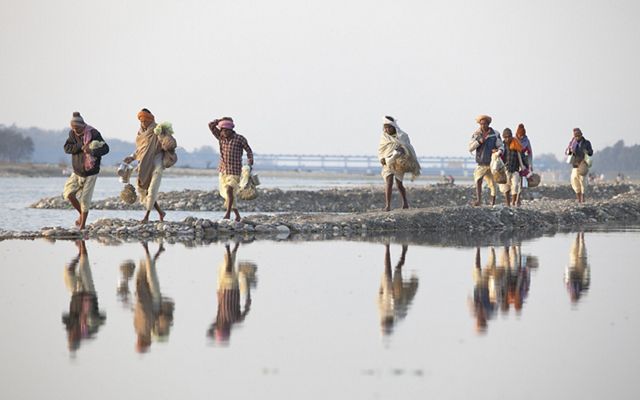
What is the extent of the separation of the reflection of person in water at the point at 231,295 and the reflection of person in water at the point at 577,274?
3168mm

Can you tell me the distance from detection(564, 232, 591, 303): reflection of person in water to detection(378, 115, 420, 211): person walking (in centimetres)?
487

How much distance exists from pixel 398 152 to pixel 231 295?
450 inches

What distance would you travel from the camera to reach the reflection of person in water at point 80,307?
9156mm

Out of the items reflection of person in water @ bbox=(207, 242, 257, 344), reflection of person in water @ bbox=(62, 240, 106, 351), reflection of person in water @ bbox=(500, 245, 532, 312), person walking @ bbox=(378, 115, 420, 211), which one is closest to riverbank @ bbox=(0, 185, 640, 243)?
person walking @ bbox=(378, 115, 420, 211)

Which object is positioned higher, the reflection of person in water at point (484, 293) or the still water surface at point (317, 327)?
the reflection of person in water at point (484, 293)

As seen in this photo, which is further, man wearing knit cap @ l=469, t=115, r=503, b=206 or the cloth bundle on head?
man wearing knit cap @ l=469, t=115, r=503, b=206

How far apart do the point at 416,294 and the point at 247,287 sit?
177cm

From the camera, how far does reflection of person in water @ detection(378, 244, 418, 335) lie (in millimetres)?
9914

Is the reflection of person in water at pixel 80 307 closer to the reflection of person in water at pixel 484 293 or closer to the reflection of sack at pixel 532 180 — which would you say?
the reflection of person in water at pixel 484 293

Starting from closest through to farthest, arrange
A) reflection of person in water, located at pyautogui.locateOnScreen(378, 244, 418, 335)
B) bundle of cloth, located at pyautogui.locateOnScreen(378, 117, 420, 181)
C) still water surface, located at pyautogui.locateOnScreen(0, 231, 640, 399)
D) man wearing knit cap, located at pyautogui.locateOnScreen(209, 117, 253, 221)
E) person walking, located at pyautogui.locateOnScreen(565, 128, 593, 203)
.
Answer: still water surface, located at pyautogui.locateOnScreen(0, 231, 640, 399) < reflection of person in water, located at pyautogui.locateOnScreen(378, 244, 418, 335) < man wearing knit cap, located at pyautogui.locateOnScreen(209, 117, 253, 221) < bundle of cloth, located at pyautogui.locateOnScreen(378, 117, 420, 181) < person walking, located at pyautogui.locateOnScreen(565, 128, 593, 203)

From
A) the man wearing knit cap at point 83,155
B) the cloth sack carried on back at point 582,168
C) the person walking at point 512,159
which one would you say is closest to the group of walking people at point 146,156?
the man wearing knit cap at point 83,155

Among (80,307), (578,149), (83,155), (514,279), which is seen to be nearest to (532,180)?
(578,149)

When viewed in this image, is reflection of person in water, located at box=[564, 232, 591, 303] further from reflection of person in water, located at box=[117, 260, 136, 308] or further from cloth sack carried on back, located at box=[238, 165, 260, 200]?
cloth sack carried on back, located at box=[238, 165, 260, 200]

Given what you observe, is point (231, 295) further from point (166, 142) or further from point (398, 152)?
point (398, 152)
